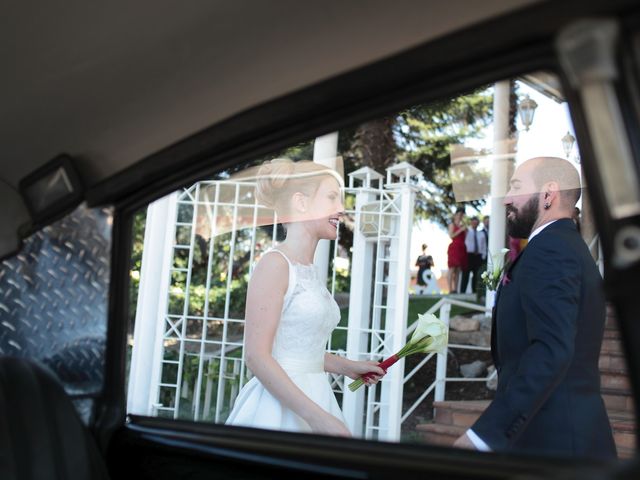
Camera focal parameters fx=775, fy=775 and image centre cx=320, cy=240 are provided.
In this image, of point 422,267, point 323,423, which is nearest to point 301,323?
point 323,423

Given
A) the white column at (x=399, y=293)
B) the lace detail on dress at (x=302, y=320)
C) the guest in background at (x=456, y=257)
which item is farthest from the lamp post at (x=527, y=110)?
the guest in background at (x=456, y=257)

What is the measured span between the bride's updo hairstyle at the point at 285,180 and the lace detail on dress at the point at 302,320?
0.29 m

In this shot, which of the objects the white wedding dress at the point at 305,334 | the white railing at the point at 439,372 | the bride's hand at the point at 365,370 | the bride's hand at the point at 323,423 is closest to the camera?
the bride's hand at the point at 323,423

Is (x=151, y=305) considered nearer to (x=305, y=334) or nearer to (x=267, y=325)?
(x=267, y=325)

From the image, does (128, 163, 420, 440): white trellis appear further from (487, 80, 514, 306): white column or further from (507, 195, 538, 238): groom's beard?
(507, 195, 538, 238): groom's beard

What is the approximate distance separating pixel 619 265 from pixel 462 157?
12.0 feet

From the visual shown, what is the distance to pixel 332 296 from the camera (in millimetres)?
3293

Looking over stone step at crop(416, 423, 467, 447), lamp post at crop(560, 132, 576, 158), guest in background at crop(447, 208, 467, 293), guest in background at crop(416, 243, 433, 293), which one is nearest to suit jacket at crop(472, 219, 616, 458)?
stone step at crop(416, 423, 467, 447)

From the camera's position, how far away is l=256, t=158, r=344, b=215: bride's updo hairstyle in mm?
1795

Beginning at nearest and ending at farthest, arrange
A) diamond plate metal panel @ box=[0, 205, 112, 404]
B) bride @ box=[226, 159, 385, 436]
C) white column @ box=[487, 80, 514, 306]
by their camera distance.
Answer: diamond plate metal panel @ box=[0, 205, 112, 404] → bride @ box=[226, 159, 385, 436] → white column @ box=[487, 80, 514, 306]

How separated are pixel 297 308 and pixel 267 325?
252 millimetres

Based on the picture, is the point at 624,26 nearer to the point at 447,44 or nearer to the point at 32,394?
A: the point at 447,44

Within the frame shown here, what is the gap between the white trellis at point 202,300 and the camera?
147 centimetres

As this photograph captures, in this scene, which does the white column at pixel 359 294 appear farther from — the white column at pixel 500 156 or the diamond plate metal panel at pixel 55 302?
the diamond plate metal panel at pixel 55 302
